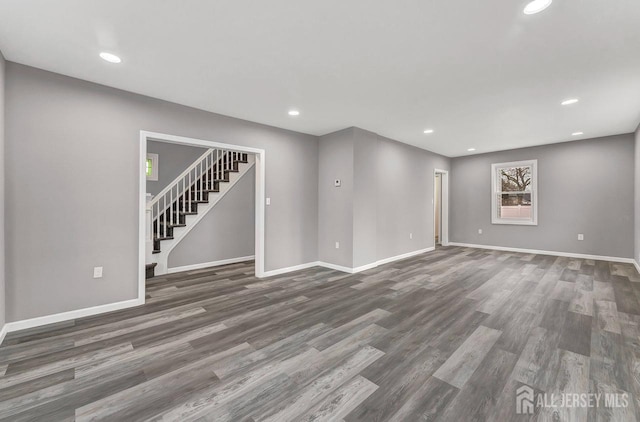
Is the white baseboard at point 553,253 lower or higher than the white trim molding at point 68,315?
higher

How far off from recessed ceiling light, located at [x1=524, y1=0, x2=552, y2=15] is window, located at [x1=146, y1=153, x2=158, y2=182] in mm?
6797

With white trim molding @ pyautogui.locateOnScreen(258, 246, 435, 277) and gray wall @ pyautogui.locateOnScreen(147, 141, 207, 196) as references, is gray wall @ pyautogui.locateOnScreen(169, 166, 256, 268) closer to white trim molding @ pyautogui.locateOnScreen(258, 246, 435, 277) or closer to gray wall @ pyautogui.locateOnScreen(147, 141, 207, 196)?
white trim molding @ pyautogui.locateOnScreen(258, 246, 435, 277)

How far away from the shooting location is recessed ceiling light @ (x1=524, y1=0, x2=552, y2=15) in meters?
1.80

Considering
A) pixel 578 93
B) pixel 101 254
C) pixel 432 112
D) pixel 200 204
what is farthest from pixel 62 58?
pixel 578 93

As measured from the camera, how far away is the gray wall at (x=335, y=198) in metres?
4.75

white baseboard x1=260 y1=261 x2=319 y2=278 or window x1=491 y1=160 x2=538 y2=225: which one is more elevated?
window x1=491 y1=160 x2=538 y2=225

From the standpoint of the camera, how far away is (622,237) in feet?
17.5

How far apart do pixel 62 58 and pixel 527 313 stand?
541cm

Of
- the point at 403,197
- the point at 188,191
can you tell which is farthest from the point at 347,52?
the point at 188,191

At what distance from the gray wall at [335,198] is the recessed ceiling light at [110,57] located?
3.29 m

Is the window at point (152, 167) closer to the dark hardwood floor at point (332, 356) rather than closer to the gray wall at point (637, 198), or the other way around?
the dark hardwood floor at point (332, 356)

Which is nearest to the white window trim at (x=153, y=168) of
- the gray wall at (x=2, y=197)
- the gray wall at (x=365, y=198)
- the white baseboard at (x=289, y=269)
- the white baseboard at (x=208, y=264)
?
the white baseboard at (x=208, y=264)
